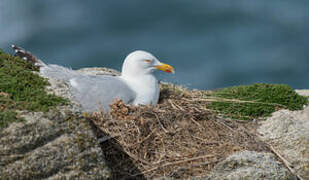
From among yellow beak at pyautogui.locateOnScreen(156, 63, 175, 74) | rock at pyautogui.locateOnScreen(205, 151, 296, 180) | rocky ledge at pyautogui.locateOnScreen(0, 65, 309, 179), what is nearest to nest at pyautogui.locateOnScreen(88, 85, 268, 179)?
rock at pyautogui.locateOnScreen(205, 151, 296, 180)

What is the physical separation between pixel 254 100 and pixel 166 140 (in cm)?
293

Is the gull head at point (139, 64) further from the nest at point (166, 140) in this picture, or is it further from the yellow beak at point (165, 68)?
the nest at point (166, 140)

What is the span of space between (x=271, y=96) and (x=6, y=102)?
5836 mm

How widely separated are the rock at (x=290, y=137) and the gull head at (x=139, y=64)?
6.92 feet

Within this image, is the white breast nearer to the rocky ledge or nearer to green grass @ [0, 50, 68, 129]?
green grass @ [0, 50, 68, 129]

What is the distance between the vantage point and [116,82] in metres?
7.89

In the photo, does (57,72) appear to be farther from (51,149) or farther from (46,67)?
(51,149)

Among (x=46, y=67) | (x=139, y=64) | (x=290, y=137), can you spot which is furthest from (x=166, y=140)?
(x=46, y=67)

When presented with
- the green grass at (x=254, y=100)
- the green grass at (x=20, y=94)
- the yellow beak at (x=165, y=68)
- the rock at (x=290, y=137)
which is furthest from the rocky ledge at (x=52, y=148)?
the green grass at (x=254, y=100)

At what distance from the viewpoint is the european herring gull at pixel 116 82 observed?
7500mm

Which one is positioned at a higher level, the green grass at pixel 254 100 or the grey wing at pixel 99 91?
the green grass at pixel 254 100

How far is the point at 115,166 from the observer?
21.1 ft

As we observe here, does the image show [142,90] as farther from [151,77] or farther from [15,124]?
[15,124]

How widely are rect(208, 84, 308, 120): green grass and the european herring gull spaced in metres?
1.37
